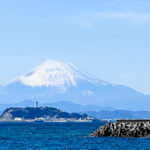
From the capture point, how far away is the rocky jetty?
113 metres

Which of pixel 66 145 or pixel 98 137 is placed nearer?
pixel 66 145

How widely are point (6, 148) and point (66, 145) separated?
385 inches

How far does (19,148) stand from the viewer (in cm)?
8950

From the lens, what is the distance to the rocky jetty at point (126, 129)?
4454 inches

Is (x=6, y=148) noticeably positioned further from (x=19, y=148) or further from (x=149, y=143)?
(x=149, y=143)

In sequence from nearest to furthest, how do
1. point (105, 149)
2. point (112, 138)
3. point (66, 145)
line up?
point (105, 149) < point (66, 145) < point (112, 138)

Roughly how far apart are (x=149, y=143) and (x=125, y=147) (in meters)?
7.29

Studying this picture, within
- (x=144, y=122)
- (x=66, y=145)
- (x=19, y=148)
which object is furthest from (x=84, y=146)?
(x=144, y=122)

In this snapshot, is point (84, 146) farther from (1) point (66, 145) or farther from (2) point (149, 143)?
(2) point (149, 143)

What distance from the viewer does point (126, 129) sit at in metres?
115

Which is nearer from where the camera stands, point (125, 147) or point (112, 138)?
point (125, 147)

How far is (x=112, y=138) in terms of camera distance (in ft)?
364

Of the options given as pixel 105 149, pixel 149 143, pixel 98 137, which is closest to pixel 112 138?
pixel 98 137

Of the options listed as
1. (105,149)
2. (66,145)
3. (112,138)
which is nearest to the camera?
(105,149)
